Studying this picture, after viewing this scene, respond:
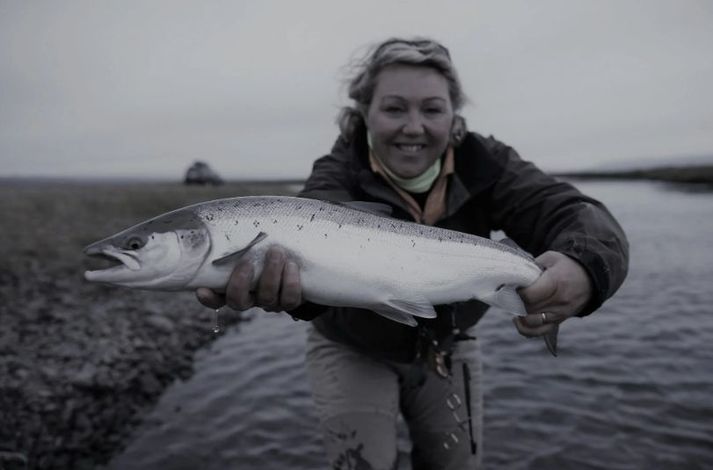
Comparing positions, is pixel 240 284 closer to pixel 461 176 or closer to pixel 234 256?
pixel 234 256

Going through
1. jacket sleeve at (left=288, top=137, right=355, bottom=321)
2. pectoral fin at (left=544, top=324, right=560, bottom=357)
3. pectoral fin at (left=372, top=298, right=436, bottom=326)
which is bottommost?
pectoral fin at (left=544, top=324, right=560, bottom=357)

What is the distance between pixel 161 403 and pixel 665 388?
6.61 metres

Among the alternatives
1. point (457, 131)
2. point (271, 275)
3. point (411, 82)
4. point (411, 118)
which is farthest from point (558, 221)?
point (271, 275)

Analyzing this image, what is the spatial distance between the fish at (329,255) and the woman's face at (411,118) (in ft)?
2.68

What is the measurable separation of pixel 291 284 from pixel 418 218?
1.42 m

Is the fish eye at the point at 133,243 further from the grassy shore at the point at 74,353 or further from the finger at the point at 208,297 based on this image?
the grassy shore at the point at 74,353

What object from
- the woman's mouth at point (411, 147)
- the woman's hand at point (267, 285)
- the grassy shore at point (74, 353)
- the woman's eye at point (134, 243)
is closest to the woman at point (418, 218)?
the woman's mouth at point (411, 147)

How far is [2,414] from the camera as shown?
5.71m

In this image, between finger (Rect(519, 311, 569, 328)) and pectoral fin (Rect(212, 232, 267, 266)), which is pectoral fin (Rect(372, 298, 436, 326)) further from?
pectoral fin (Rect(212, 232, 267, 266))

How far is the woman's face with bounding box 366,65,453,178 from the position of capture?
4.08m

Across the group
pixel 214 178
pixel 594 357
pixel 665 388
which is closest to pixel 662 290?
pixel 594 357

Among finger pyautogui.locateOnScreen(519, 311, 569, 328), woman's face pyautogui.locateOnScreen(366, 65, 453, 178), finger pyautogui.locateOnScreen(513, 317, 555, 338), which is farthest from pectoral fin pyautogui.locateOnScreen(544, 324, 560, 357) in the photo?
woman's face pyautogui.locateOnScreen(366, 65, 453, 178)

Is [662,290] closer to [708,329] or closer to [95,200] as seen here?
[708,329]

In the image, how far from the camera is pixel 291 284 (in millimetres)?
3033
